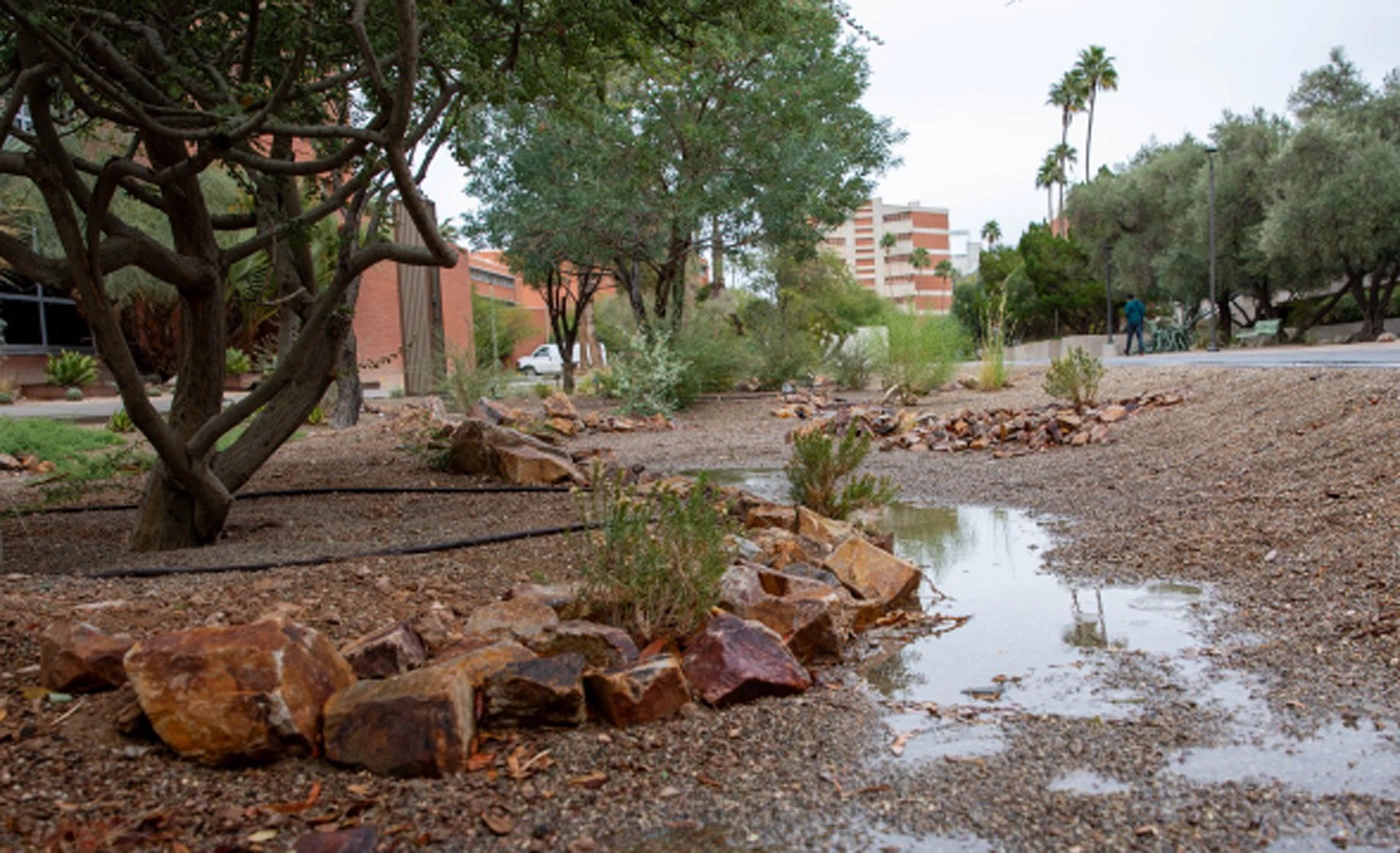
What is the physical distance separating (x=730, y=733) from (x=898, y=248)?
4659 inches

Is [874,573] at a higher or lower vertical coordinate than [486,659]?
lower

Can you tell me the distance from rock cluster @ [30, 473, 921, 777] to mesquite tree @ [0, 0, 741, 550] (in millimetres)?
1953

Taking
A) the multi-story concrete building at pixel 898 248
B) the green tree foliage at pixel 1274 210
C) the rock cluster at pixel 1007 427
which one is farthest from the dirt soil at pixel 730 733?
the multi-story concrete building at pixel 898 248

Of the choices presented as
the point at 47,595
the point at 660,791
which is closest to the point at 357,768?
the point at 660,791

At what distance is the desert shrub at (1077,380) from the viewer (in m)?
13.7

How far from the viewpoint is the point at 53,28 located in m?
4.57

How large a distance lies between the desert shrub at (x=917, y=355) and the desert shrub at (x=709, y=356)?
266cm

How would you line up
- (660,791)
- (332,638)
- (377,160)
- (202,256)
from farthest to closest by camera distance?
(202,256) → (377,160) → (332,638) → (660,791)

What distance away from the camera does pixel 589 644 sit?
3846 mm

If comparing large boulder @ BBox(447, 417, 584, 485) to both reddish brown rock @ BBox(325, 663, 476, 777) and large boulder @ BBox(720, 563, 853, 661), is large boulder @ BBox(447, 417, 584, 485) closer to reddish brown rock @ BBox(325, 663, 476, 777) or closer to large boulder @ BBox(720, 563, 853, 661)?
large boulder @ BBox(720, 563, 853, 661)

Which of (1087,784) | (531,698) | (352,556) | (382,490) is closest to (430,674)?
(531,698)

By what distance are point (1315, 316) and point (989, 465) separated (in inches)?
1226

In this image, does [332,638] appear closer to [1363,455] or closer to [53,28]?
[53,28]

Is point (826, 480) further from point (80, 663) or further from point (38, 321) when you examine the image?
point (38, 321)
